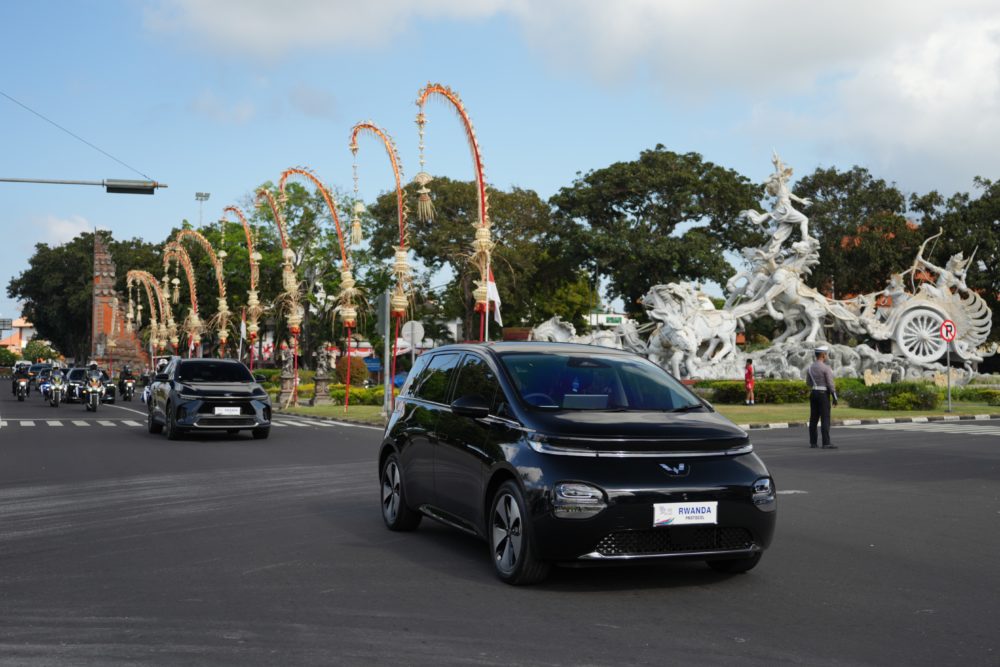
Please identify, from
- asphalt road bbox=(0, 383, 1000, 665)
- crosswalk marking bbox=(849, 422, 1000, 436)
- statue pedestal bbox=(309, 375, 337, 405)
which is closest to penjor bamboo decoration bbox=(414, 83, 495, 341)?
crosswalk marking bbox=(849, 422, 1000, 436)

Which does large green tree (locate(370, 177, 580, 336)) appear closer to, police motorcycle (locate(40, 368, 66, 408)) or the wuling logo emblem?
police motorcycle (locate(40, 368, 66, 408))

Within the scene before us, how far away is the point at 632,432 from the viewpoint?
681 centimetres

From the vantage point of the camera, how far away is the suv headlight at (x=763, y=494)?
6859mm

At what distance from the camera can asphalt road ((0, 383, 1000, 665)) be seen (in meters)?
5.41

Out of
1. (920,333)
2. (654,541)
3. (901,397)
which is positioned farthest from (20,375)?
(654,541)

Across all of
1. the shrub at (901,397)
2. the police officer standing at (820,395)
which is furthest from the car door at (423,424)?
the shrub at (901,397)

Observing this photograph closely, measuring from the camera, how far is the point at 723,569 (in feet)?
24.3

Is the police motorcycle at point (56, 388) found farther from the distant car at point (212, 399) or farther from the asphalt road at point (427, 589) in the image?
the asphalt road at point (427, 589)

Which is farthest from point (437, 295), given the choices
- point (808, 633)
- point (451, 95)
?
point (808, 633)

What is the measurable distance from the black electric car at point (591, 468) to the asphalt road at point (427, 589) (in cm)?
32

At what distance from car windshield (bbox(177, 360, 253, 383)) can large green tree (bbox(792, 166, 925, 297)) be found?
148 ft

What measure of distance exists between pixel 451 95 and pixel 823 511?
64.4ft

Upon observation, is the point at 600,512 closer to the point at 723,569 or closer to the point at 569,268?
the point at 723,569

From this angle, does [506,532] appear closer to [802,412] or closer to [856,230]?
[802,412]
